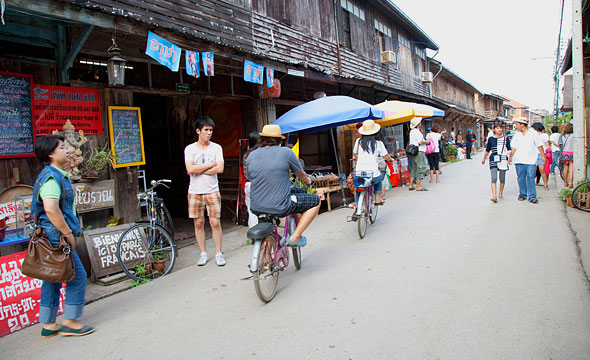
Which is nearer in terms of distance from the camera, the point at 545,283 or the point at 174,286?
the point at 545,283

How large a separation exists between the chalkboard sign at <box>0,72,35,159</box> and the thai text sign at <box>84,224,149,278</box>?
1.33 metres

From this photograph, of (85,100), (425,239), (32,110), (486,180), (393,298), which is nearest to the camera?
(393,298)

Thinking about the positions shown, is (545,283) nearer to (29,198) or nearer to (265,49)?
(29,198)

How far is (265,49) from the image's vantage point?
31.6 feet

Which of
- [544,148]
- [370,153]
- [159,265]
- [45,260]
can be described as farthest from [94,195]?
[544,148]

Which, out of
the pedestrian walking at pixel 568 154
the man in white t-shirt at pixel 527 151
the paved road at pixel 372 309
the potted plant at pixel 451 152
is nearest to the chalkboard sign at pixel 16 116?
the paved road at pixel 372 309

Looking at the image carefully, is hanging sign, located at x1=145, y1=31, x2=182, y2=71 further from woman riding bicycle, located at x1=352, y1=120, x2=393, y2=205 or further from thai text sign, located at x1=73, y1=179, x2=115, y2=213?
woman riding bicycle, located at x1=352, y1=120, x2=393, y2=205

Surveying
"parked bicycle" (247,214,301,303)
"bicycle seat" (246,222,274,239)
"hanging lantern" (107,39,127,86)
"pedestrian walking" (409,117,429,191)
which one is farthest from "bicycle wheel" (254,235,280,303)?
"pedestrian walking" (409,117,429,191)

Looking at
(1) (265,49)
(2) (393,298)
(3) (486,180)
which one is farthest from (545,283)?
(3) (486,180)

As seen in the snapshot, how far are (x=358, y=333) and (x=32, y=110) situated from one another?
4.77m

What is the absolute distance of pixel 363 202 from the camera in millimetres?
6918

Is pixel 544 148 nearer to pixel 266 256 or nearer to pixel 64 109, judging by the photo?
pixel 266 256

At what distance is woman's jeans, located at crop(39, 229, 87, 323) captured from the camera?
3.69 meters

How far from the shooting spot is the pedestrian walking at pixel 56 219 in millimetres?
3506
